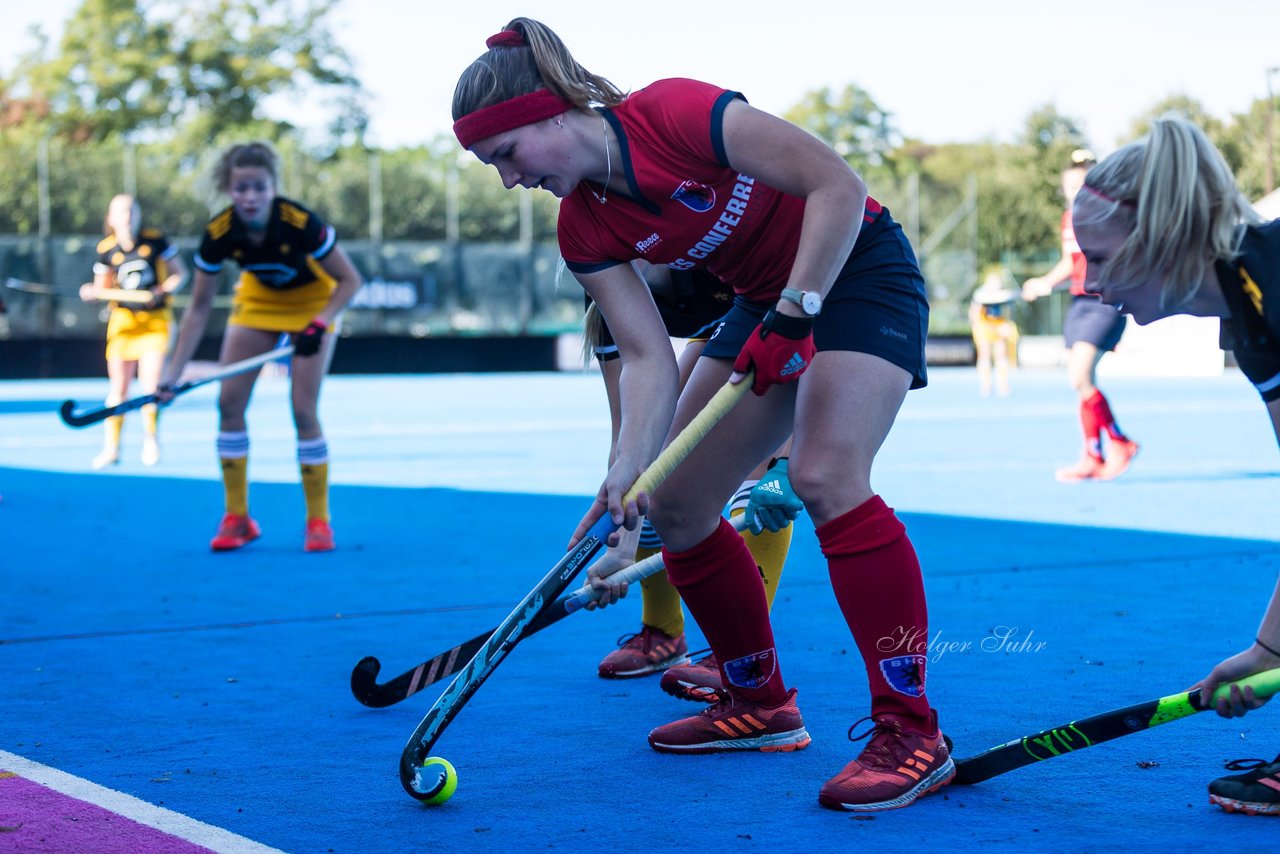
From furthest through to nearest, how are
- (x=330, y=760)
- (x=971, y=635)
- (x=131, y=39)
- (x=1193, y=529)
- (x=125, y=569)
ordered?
(x=131, y=39) → (x=1193, y=529) → (x=125, y=569) → (x=971, y=635) → (x=330, y=760)

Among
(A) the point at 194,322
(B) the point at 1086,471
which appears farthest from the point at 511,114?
(B) the point at 1086,471

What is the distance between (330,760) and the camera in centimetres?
303

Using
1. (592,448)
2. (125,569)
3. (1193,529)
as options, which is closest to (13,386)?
(592,448)

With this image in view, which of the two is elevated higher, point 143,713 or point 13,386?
point 143,713

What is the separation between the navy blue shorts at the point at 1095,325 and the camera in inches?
317

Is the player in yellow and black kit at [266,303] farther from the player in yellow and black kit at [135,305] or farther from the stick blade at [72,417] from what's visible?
the player in yellow and black kit at [135,305]

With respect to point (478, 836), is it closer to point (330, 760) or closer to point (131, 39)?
point (330, 760)

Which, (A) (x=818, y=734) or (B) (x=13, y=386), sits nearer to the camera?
(A) (x=818, y=734)

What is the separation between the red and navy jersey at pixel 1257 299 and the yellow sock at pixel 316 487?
15.4 feet

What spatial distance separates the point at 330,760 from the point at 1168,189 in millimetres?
1895

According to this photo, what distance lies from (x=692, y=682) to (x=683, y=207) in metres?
1.23

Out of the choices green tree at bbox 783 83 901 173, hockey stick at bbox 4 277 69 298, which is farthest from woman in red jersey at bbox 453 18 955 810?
green tree at bbox 783 83 901 173

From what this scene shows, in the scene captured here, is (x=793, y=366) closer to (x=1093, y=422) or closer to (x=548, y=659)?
(x=548, y=659)

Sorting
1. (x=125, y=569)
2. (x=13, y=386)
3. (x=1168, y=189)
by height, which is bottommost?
(x=13, y=386)
